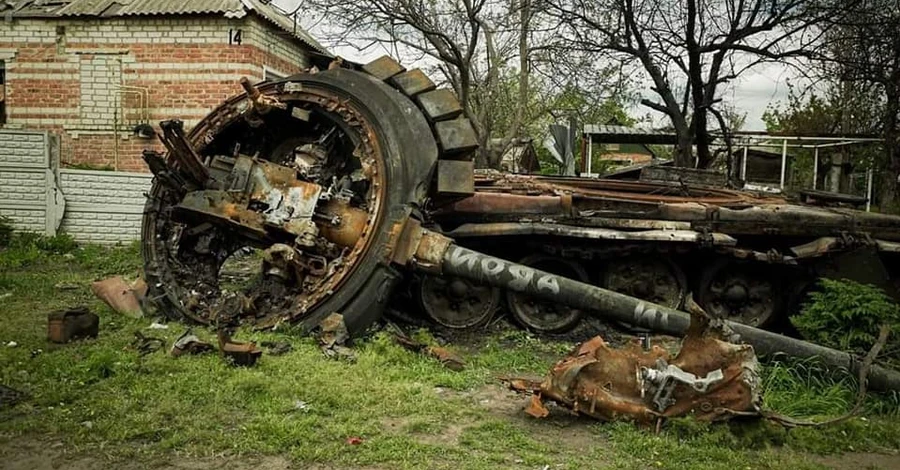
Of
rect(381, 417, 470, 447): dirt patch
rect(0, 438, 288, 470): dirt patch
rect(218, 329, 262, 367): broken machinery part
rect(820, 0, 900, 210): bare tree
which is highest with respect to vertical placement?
rect(820, 0, 900, 210): bare tree

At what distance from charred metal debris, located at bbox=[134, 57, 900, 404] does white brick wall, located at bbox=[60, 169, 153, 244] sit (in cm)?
514

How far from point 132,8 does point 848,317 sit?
15378 mm

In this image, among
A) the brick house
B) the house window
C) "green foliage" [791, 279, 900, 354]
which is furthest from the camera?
the house window

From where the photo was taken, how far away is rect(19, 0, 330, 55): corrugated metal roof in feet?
52.7

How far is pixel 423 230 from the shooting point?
6.78 metres

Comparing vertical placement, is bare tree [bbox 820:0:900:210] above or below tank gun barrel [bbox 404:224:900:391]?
above

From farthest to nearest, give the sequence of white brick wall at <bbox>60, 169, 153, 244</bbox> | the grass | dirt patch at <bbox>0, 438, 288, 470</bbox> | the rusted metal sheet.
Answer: white brick wall at <bbox>60, 169, 153, 244</bbox>, the rusted metal sheet, the grass, dirt patch at <bbox>0, 438, 288, 470</bbox>

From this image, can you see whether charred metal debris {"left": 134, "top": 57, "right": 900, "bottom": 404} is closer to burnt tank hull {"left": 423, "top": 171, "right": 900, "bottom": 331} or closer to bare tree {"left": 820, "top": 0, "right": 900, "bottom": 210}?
burnt tank hull {"left": 423, "top": 171, "right": 900, "bottom": 331}

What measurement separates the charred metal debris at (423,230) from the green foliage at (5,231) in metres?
5.48

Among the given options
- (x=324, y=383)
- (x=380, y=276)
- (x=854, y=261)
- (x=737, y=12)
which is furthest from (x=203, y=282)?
(x=737, y=12)

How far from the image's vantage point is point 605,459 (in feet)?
14.0

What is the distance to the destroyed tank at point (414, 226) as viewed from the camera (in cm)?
681

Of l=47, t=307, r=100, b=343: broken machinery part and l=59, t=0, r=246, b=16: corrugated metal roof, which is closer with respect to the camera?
l=47, t=307, r=100, b=343: broken machinery part

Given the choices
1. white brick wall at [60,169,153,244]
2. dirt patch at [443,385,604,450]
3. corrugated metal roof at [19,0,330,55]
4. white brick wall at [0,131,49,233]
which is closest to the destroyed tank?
dirt patch at [443,385,604,450]
